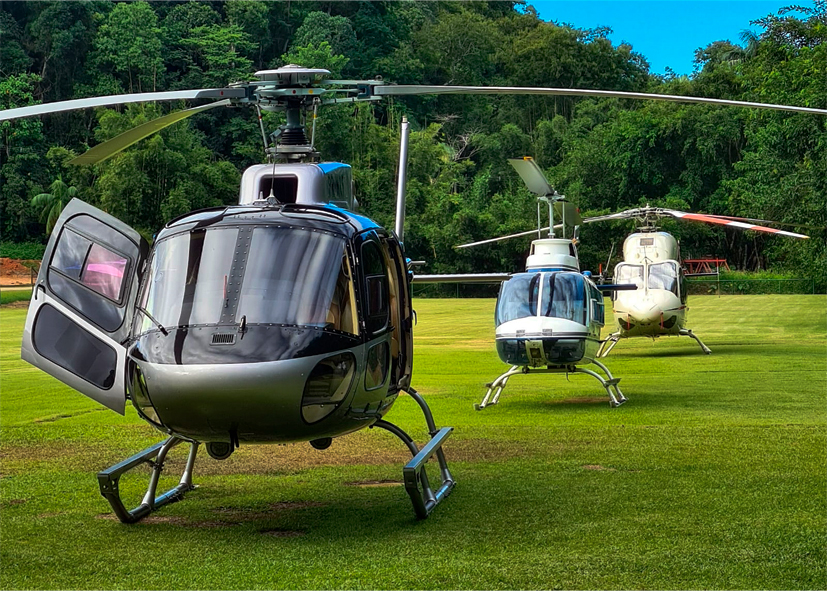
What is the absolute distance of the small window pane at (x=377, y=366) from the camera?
23.7 ft

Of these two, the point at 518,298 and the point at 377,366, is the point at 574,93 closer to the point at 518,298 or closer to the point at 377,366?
the point at 377,366

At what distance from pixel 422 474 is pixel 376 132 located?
60551mm

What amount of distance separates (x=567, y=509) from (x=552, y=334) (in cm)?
595

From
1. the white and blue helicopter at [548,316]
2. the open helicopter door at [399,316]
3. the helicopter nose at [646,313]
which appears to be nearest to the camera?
the open helicopter door at [399,316]

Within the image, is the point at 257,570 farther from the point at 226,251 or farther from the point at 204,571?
the point at 226,251

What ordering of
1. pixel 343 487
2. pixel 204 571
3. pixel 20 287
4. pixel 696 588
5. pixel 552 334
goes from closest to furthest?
pixel 696 588 < pixel 204 571 < pixel 343 487 < pixel 552 334 < pixel 20 287

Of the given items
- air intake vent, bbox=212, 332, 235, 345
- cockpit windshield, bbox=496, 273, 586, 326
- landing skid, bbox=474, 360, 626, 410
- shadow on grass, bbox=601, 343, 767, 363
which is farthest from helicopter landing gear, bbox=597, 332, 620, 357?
air intake vent, bbox=212, 332, 235, 345

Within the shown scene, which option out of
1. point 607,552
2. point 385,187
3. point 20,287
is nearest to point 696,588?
point 607,552

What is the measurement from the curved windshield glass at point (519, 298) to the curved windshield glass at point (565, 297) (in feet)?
0.49

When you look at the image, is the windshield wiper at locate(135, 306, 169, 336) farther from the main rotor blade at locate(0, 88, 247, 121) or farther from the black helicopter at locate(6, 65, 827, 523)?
the main rotor blade at locate(0, 88, 247, 121)

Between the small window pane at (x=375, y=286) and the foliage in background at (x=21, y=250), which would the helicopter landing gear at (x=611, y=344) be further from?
the foliage in background at (x=21, y=250)

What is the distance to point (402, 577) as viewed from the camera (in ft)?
21.3

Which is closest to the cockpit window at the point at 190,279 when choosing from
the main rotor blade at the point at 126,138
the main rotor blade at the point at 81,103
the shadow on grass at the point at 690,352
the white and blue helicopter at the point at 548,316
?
the main rotor blade at the point at 81,103

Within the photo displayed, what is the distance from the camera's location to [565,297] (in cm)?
1448
